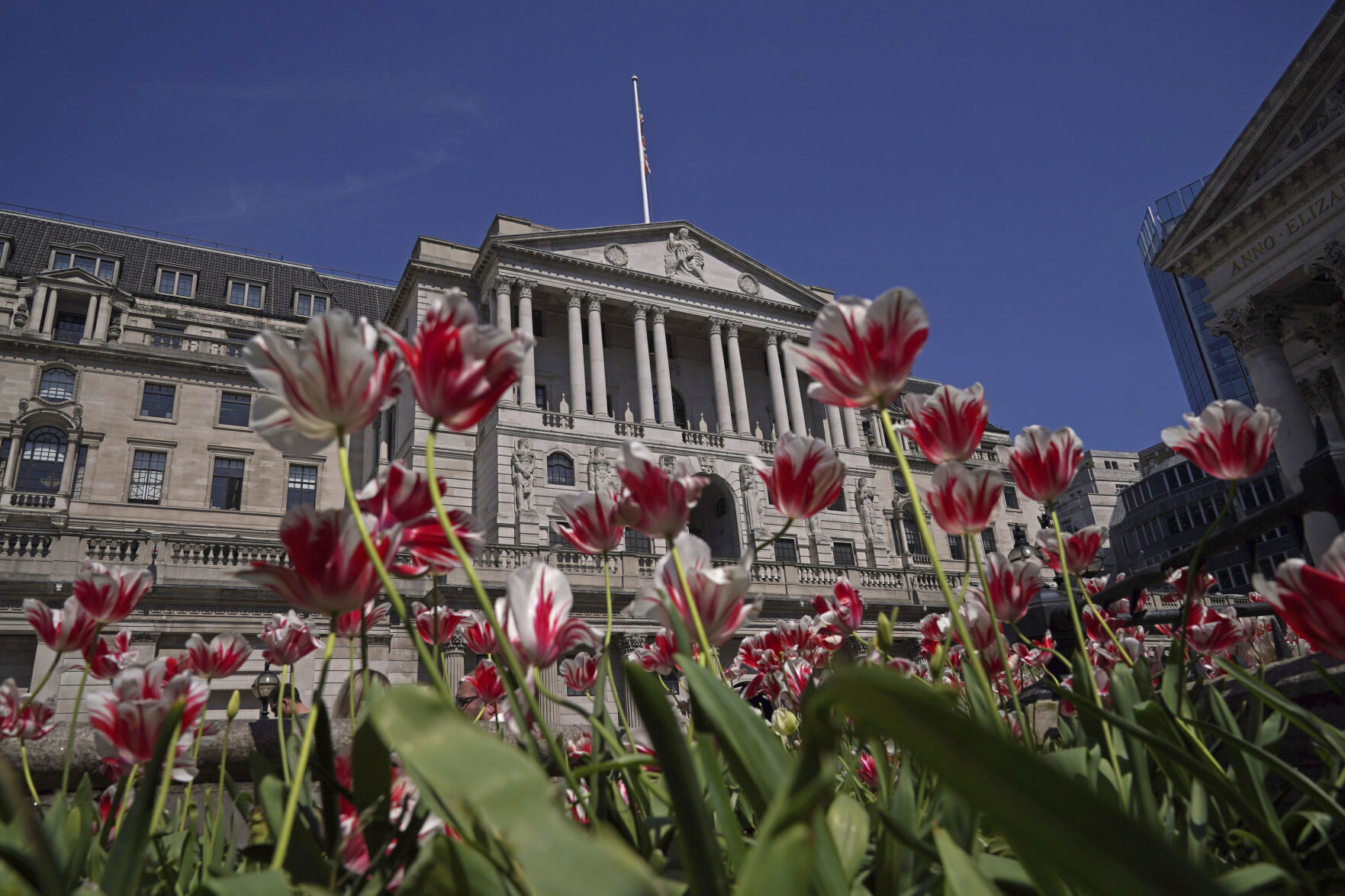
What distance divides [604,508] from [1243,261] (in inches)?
1051

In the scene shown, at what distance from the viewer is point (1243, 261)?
22.1 meters

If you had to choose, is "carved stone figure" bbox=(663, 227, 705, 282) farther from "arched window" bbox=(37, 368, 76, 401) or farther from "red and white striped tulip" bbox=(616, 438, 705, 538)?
"red and white striped tulip" bbox=(616, 438, 705, 538)

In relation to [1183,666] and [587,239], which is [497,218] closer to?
[587,239]

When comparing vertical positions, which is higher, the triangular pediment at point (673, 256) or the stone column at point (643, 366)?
the triangular pediment at point (673, 256)

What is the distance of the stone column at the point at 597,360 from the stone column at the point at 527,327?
2440mm

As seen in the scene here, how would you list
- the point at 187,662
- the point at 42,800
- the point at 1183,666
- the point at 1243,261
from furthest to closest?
the point at 1243,261
the point at 42,800
the point at 187,662
the point at 1183,666

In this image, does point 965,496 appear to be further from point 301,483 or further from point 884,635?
point 301,483

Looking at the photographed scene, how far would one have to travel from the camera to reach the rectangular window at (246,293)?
43.3m

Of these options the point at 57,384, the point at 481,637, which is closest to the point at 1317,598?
the point at 481,637

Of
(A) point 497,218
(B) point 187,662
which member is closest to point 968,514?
(B) point 187,662

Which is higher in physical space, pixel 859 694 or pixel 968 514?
pixel 968 514

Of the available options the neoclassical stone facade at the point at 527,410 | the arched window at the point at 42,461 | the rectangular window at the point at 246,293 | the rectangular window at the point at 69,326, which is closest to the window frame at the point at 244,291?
the rectangular window at the point at 246,293

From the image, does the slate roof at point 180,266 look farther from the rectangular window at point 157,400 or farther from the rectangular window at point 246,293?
the rectangular window at point 157,400

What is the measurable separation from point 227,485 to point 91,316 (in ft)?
34.3
